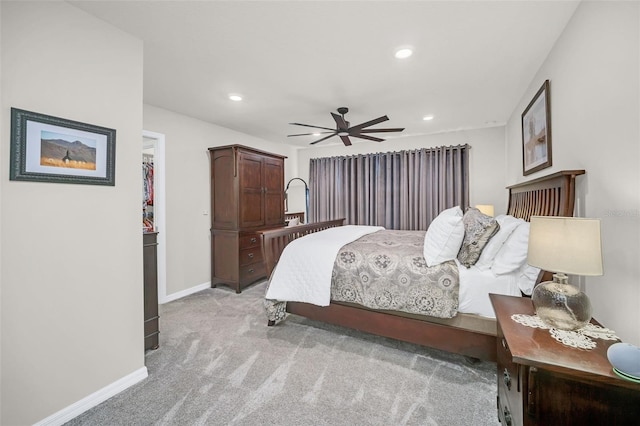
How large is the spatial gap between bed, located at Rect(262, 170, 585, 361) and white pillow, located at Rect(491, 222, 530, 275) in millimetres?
152

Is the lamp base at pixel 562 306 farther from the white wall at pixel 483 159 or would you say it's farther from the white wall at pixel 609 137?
the white wall at pixel 483 159

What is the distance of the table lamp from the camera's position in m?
1.08

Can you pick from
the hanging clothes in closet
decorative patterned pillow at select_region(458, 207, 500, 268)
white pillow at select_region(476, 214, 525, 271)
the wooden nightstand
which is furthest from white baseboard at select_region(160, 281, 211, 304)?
the wooden nightstand

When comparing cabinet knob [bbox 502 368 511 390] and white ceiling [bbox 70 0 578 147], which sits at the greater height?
white ceiling [bbox 70 0 578 147]

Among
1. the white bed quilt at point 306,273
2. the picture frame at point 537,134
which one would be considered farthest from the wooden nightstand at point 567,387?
the picture frame at point 537,134

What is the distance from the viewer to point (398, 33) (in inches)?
78.5

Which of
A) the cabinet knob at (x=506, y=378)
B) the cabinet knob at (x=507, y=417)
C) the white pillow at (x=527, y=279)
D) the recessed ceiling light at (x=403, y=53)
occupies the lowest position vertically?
the cabinet knob at (x=507, y=417)

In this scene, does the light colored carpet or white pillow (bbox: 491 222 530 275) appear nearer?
the light colored carpet

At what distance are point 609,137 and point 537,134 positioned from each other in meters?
1.25

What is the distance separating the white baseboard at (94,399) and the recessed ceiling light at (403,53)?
3.10 meters

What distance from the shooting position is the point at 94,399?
5.70ft

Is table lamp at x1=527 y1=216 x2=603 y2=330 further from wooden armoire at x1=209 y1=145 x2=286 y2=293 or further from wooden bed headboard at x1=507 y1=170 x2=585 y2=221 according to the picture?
wooden armoire at x1=209 y1=145 x2=286 y2=293

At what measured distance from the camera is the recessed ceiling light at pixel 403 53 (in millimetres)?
2213

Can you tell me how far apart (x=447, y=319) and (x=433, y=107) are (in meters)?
2.66
